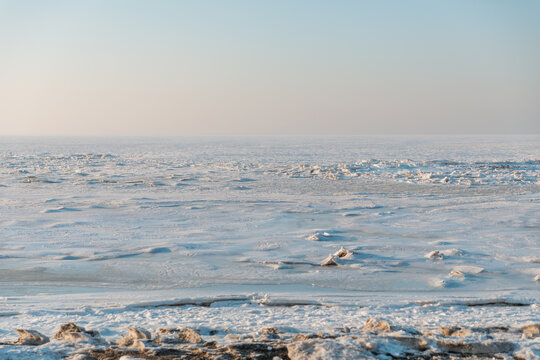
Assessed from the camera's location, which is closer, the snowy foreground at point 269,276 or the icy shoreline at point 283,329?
the icy shoreline at point 283,329

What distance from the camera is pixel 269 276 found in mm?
5133

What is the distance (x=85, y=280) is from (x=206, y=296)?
55.6 inches

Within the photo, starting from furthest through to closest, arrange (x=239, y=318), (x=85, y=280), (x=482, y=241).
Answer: (x=482, y=241) → (x=85, y=280) → (x=239, y=318)

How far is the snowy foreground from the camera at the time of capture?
10.3ft

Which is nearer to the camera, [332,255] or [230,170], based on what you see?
[332,255]

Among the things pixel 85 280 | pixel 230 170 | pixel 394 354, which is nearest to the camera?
pixel 394 354

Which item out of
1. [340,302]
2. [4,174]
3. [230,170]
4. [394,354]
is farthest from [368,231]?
[4,174]

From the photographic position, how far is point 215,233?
24.0ft

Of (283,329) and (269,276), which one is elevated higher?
(283,329)

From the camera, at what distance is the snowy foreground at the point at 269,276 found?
3.14 metres

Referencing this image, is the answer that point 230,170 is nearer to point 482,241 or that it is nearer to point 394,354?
point 482,241

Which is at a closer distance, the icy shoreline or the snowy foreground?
the icy shoreline

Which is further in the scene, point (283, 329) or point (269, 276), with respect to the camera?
point (269, 276)

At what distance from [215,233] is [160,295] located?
289 centimetres
